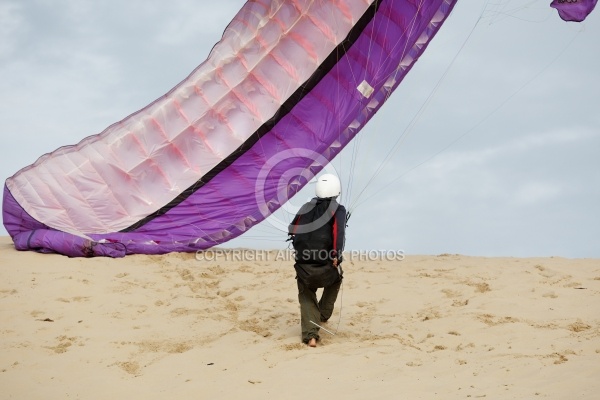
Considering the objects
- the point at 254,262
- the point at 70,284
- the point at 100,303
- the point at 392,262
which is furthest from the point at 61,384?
the point at 392,262

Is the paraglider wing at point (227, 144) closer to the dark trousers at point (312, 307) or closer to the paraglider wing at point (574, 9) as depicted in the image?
the paraglider wing at point (574, 9)

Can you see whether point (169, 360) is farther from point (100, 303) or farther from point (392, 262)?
point (392, 262)

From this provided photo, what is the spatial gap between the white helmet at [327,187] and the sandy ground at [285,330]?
118 centimetres

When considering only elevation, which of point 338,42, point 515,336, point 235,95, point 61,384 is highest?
point 338,42

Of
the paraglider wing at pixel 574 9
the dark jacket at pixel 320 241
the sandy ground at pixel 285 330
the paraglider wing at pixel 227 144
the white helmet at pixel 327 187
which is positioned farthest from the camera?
the paraglider wing at pixel 227 144

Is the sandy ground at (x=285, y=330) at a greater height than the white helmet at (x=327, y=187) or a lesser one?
lesser

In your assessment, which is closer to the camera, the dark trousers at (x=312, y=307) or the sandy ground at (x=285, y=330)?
the sandy ground at (x=285, y=330)

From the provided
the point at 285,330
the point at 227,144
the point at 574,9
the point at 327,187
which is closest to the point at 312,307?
the point at 285,330

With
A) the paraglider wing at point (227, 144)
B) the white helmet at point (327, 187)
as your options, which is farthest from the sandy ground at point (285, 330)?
the white helmet at point (327, 187)

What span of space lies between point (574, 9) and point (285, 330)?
4078mm

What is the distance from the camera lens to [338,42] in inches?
347

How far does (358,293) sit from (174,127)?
3.06 metres

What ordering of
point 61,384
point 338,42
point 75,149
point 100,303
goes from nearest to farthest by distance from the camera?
point 61,384 → point 100,303 → point 338,42 → point 75,149

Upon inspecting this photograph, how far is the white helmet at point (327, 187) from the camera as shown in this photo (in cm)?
628
